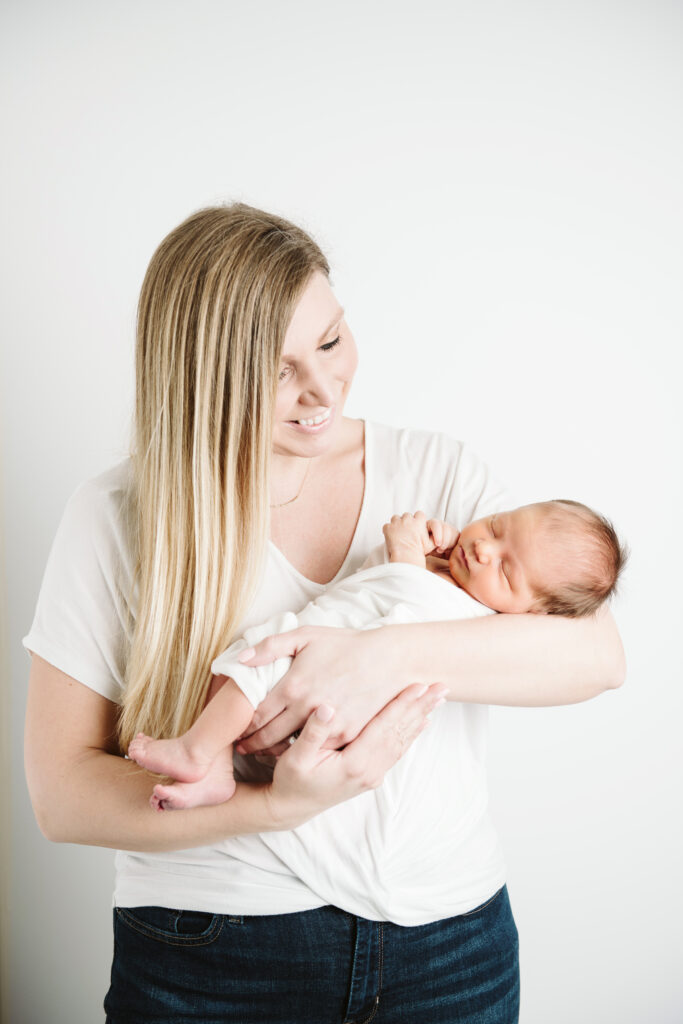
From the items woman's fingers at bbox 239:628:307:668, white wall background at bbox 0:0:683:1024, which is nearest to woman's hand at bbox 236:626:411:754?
woman's fingers at bbox 239:628:307:668

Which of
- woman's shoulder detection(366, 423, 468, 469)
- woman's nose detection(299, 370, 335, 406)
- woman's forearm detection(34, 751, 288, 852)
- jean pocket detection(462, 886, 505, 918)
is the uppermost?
woman's nose detection(299, 370, 335, 406)

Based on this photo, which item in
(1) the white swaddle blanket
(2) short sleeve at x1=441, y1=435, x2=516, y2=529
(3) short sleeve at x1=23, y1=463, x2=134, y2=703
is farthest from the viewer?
(2) short sleeve at x1=441, y1=435, x2=516, y2=529

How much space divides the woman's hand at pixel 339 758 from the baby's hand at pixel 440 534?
1.05 feet

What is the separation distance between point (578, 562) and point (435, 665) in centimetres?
35

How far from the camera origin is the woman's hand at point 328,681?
127 cm

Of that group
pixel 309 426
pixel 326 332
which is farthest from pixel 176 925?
pixel 326 332

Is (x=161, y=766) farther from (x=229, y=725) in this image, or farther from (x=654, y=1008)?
(x=654, y=1008)

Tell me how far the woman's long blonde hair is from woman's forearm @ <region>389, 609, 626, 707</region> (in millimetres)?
324

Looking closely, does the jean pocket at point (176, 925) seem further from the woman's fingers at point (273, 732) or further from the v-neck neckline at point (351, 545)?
the v-neck neckline at point (351, 545)

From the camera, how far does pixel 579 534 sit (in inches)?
60.4

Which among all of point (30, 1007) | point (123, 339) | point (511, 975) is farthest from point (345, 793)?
→ point (30, 1007)

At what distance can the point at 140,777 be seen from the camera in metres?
1.42

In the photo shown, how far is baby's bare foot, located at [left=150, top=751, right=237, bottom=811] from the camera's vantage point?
4.10ft

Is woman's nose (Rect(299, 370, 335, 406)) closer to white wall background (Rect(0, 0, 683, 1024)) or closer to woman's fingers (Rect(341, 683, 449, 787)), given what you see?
woman's fingers (Rect(341, 683, 449, 787))
